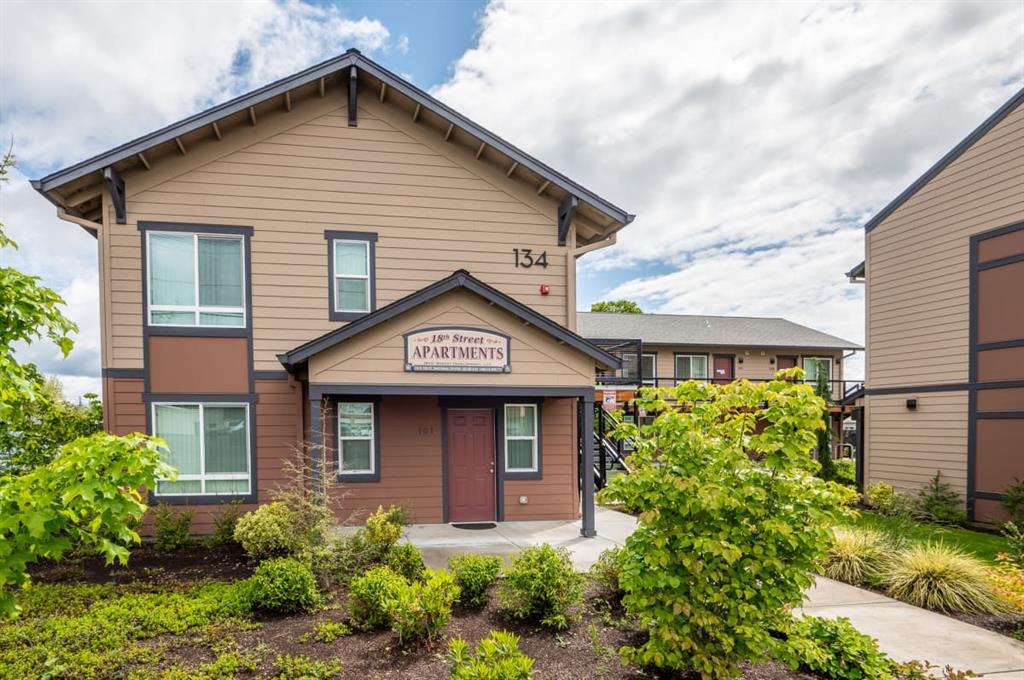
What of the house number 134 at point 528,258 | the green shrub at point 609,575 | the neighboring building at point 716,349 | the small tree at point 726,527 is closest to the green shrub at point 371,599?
the green shrub at point 609,575

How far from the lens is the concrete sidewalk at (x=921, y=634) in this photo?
5.14m

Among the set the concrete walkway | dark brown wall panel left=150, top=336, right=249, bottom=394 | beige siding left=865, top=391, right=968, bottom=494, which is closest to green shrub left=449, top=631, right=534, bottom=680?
the concrete walkway

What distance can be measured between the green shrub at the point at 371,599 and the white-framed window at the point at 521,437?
17.1 feet

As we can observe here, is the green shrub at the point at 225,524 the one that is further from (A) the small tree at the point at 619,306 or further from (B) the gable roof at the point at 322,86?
(A) the small tree at the point at 619,306

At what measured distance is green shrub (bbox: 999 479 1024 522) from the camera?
1036 cm

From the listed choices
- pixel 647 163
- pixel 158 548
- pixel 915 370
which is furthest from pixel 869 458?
pixel 158 548

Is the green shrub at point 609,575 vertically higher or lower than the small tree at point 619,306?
lower

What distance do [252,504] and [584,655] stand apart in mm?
7073

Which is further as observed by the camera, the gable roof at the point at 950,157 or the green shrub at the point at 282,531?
the gable roof at the point at 950,157

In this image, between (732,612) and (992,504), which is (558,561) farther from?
(992,504)

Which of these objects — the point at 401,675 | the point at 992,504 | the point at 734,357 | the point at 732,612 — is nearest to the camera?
the point at 732,612

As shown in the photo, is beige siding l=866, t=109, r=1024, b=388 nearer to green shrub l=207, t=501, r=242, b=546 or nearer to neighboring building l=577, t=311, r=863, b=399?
neighboring building l=577, t=311, r=863, b=399

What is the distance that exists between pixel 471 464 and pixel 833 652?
22.5ft

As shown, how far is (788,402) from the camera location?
4172 millimetres
